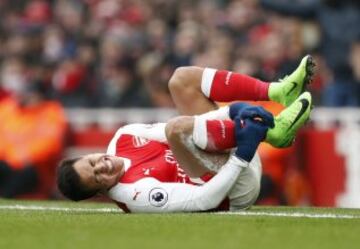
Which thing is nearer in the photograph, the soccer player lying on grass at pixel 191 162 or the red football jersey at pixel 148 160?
the soccer player lying on grass at pixel 191 162

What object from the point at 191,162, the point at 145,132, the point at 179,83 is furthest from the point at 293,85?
the point at 145,132

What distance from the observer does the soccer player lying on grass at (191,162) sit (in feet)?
31.7

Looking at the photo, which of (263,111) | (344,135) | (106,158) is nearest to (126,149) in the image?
(106,158)

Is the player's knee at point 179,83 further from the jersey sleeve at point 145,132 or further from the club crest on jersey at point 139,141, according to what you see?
the club crest on jersey at point 139,141

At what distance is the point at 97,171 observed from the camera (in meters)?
9.68

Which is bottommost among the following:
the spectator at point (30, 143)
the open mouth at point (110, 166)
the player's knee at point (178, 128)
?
the spectator at point (30, 143)

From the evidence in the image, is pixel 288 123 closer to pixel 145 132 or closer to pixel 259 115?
pixel 259 115

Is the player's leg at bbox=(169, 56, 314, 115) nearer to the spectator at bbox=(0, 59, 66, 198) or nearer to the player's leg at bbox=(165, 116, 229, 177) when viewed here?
the player's leg at bbox=(165, 116, 229, 177)

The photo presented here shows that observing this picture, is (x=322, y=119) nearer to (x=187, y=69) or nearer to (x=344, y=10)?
(x=344, y=10)

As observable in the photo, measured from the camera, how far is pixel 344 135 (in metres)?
14.6

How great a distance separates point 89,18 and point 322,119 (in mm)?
5804

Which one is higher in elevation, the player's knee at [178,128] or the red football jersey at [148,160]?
the player's knee at [178,128]

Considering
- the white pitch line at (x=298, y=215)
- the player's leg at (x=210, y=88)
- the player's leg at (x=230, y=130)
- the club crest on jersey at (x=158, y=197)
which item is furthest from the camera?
the player's leg at (x=210, y=88)

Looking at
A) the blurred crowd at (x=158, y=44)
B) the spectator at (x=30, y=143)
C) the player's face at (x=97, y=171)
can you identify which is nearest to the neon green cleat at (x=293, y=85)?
the player's face at (x=97, y=171)
